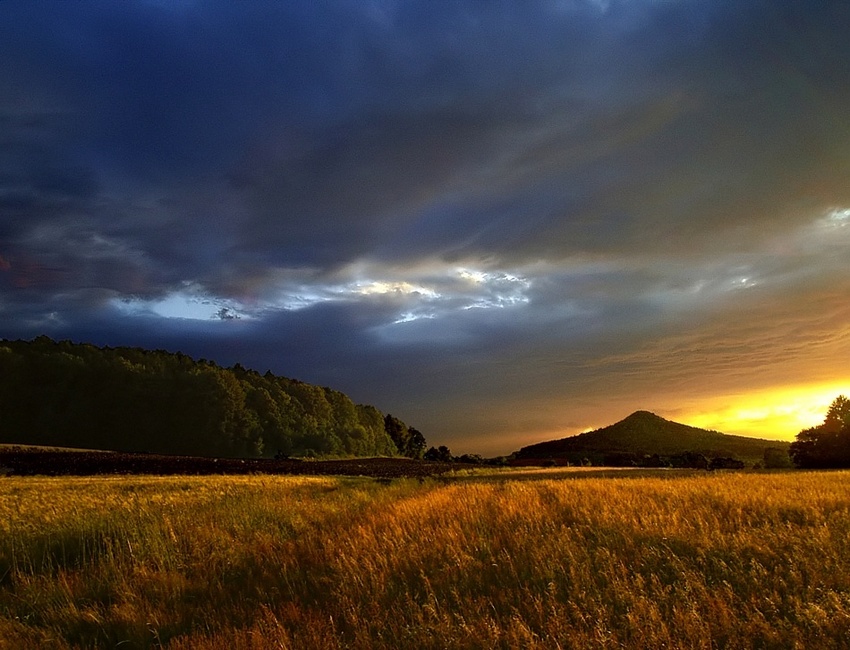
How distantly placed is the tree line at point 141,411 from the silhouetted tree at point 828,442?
59.0m

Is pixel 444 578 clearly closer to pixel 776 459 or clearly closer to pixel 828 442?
pixel 828 442

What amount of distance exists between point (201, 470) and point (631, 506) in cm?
3487

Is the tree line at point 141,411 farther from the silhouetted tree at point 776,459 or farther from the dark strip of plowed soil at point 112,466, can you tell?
the silhouetted tree at point 776,459

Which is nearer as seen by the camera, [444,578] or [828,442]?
[444,578]

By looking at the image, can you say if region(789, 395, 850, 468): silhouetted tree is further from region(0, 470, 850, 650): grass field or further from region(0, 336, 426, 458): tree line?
region(0, 336, 426, 458): tree line

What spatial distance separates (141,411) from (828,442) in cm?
8394

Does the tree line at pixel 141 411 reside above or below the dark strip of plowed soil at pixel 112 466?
above

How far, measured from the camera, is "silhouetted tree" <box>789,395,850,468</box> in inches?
1610

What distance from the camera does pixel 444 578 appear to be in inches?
327

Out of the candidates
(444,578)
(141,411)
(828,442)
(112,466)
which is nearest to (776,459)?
(828,442)

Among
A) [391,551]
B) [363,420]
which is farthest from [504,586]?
[363,420]

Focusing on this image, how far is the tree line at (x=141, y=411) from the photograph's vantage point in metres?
81.4

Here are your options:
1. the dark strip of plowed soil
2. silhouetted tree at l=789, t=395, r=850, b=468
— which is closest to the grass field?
the dark strip of plowed soil

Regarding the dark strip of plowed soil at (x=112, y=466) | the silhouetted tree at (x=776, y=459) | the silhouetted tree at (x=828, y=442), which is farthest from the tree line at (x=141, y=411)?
the silhouetted tree at (x=828, y=442)
